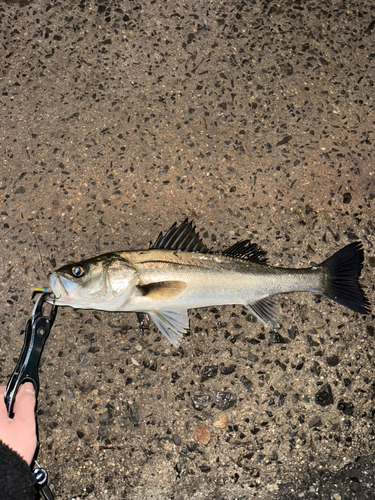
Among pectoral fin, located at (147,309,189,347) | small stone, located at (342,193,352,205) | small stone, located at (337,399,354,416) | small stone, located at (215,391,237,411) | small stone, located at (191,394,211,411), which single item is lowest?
small stone, located at (337,399,354,416)

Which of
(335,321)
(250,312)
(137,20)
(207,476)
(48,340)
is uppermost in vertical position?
(137,20)

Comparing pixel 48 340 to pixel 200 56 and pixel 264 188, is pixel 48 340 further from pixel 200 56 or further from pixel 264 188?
pixel 200 56

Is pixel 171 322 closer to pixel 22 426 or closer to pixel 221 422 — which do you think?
pixel 221 422

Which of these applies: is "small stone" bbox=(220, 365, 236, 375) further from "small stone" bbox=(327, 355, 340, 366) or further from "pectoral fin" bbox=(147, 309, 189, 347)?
"small stone" bbox=(327, 355, 340, 366)

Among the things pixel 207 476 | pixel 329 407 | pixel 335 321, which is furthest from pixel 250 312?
pixel 207 476

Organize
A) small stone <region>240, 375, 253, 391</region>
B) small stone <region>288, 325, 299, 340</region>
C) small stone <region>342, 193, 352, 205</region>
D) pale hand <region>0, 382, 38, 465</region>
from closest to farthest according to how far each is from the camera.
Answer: pale hand <region>0, 382, 38, 465</region>, small stone <region>240, 375, 253, 391</region>, small stone <region>288, 325, 299, 340</region>, small stone <region>342, 193, 352, 205</region>

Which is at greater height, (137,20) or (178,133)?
(137,20)

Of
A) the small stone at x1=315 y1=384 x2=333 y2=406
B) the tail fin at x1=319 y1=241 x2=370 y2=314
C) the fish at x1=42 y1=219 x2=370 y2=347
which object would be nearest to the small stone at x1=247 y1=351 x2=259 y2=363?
the fish at x1=42 y1=219 x2=370 y2=347
